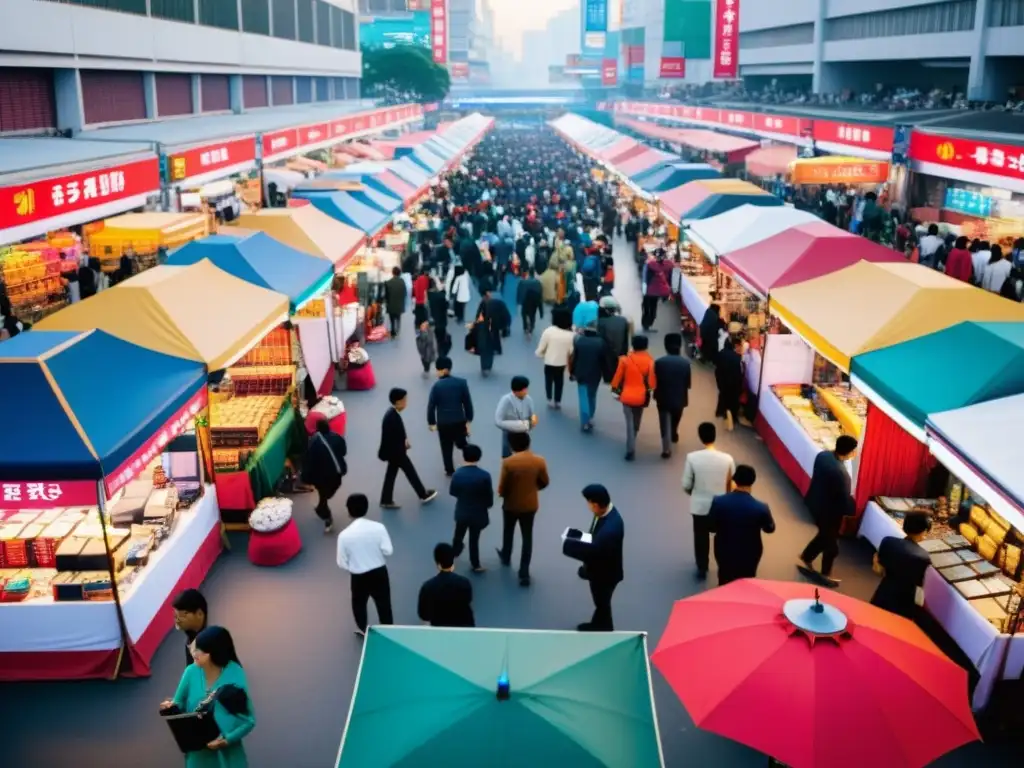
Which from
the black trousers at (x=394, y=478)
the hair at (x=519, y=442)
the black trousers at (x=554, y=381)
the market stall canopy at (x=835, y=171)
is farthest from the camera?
the market stall canopy at (x=835, y=171)

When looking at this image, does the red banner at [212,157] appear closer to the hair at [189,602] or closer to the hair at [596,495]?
the hair at [596,495]

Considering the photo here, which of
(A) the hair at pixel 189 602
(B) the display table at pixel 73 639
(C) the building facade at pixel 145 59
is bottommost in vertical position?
(B) the display table at pixel 73 639

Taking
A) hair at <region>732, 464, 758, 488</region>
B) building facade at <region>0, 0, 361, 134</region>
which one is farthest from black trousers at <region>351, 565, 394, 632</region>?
building facade at <region>0, 0, 361, 134</region>

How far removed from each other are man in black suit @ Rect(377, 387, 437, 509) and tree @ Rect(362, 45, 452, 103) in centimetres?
6384

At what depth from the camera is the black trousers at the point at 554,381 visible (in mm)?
11703

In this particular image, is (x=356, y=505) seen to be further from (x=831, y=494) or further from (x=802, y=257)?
(x=802, y=257)

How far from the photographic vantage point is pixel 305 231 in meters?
13.9

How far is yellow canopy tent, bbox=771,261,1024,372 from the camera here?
323 inches

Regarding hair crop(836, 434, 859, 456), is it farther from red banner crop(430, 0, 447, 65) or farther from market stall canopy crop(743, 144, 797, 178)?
red banner crop(430, 0, 447, 65)

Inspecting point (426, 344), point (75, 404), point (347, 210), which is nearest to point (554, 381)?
point (426, 344)

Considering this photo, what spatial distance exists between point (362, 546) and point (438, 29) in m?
73.9

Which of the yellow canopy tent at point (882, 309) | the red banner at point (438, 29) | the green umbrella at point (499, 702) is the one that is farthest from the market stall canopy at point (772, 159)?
the red banner at point (438, 29)

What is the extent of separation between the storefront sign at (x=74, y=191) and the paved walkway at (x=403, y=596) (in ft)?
13.9

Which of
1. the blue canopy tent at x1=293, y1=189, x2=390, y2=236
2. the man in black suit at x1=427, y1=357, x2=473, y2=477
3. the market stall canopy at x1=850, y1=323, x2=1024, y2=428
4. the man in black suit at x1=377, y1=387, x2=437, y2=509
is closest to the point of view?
the market stall canopy at x1=850, y1=323, x2=1024, y2=428
